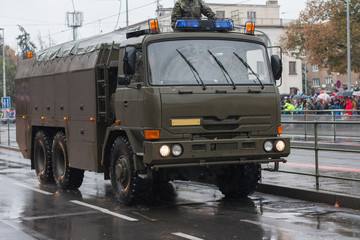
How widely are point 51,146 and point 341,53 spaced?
3882 centimetres

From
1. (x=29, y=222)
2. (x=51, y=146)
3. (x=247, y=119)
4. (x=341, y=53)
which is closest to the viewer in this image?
(x=29, y=222)

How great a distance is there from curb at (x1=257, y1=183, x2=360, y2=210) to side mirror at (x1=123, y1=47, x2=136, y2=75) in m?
3.49

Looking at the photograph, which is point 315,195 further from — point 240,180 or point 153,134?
point 153,134

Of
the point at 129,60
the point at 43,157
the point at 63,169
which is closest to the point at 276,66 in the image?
the point at 129,60

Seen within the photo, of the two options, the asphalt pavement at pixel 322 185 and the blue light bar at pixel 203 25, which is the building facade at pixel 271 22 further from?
the blue light bar at pixel 203 25

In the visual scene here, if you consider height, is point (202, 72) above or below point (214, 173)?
above

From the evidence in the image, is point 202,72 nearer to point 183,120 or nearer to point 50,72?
point 183,120

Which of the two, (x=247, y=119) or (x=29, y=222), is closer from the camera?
(x=29, y=222)

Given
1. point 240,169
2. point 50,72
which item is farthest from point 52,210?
point 50,72

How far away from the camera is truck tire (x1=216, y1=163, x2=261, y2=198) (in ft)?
36.7

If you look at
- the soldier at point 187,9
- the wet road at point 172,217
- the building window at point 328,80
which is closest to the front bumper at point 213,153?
the wet road at point 172,217

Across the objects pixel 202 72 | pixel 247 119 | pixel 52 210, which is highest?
pixel 202 72

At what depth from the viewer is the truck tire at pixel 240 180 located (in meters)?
11.2

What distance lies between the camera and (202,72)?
1009cm
